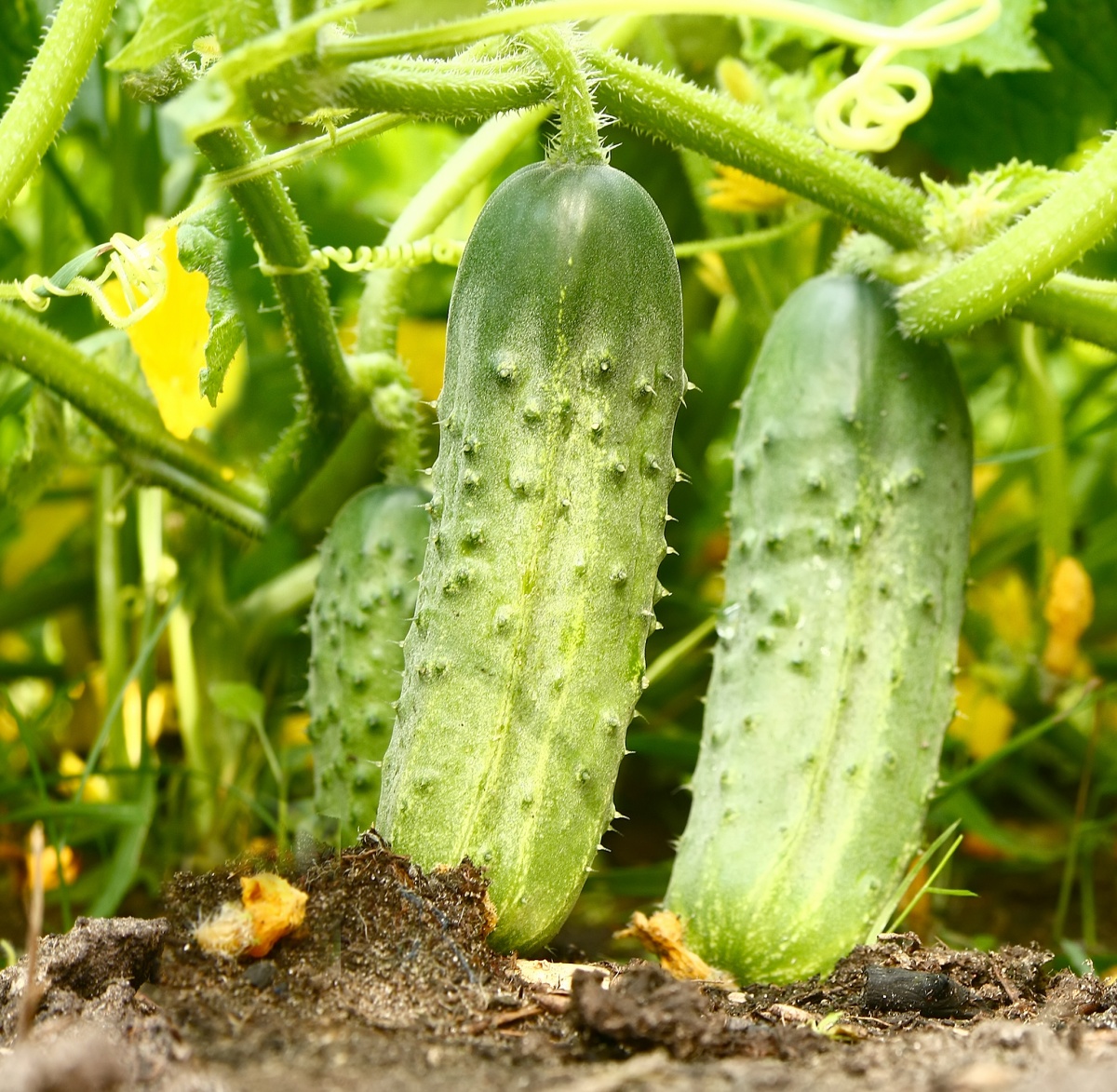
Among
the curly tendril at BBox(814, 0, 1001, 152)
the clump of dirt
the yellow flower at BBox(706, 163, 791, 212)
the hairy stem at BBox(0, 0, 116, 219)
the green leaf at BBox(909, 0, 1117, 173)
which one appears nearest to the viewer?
the clump of dirt

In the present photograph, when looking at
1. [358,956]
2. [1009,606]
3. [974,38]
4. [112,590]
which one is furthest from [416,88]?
[1009,606]

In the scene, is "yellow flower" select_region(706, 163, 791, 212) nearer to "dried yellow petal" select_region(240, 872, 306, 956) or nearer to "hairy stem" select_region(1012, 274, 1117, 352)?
"hairy stem" select_region(1012, 274, 1117, 352)

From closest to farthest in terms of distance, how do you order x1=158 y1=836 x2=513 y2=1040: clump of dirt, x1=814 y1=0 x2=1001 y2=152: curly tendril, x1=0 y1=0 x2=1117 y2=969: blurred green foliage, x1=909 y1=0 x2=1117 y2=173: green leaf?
1. x1=158 y1=836 x2=513 y2=1040: clump of dirt
2. x1=814 y1=0 x2=1001 y2=152: curly tendril
3. x1=0 y1=0 x2=1117 y2=969: blurred green foliage
4. x1=909 y1=0 x2=1117 y2=173: green leaf

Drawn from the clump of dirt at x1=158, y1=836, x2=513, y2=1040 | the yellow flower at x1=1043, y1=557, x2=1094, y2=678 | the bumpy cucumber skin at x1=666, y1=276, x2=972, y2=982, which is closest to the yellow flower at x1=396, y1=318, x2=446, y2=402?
the bumpy cucumber skin at x1=666, y1=276, x2=972, y2=982

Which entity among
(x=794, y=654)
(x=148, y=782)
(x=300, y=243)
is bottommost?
(x=148, y=782)

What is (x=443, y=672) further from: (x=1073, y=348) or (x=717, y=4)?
(x=1073, y=348)

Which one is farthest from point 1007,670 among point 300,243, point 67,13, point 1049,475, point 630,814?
point 67,13

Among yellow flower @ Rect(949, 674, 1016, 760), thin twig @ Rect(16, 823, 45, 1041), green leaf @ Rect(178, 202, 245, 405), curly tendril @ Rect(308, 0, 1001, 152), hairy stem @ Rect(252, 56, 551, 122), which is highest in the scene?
curly tendril @ Rect(308, 0, 1001, 152)
